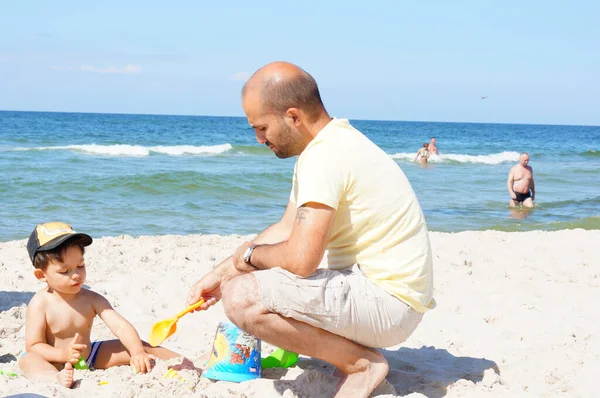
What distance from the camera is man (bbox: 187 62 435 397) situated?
269 cm

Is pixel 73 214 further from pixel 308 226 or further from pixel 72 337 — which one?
pixel 308 226

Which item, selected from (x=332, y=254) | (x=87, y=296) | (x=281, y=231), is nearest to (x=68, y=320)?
(x=87, y=296)

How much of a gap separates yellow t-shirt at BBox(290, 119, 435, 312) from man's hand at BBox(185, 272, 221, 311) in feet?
2.05

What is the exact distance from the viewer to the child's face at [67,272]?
332cm

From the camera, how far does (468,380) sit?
3217 millimetres

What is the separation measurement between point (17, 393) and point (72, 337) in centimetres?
57

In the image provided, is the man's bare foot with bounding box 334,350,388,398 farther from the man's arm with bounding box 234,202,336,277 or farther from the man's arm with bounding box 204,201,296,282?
the man's arm with bounding box 204,201,296,282

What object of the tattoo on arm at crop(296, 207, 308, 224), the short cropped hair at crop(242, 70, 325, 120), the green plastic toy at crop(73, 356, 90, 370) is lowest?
the green plastic toy at crop(73, 356, 90, 370)

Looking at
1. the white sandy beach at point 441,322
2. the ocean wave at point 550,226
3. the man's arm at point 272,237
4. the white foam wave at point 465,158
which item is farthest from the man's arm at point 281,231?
the white foam wave at point 465,158

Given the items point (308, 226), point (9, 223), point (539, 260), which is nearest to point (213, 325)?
point (308, 226)

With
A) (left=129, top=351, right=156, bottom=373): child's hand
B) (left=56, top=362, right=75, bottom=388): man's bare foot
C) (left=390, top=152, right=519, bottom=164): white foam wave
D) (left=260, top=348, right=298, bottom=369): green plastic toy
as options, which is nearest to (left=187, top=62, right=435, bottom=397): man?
(left=260, top=348, right=298, bottom=369): green plastic toy

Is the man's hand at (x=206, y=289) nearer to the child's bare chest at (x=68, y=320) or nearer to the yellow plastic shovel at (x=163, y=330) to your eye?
the yellow plastic shovel at (x=163, y=330)

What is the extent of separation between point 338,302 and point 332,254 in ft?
0.93

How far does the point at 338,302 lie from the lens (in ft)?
8.93
